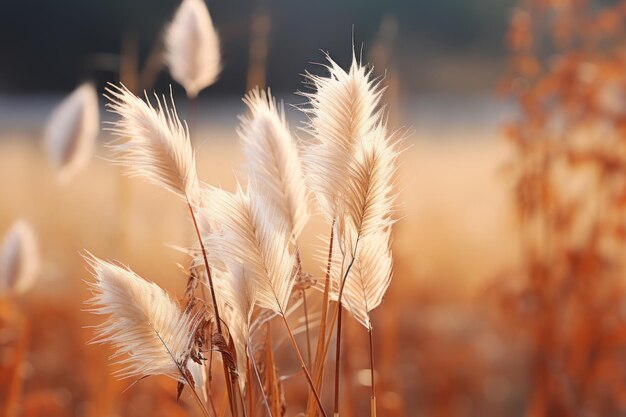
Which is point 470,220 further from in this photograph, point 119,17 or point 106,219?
point 119,17

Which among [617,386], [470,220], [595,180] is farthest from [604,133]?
[470,220]

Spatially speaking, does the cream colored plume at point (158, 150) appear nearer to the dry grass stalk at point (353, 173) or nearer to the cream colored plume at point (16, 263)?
the dry grass stalk at point (353, 173)

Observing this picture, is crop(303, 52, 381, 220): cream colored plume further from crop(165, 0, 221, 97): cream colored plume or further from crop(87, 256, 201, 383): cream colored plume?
crop(165, 0, 221, 97): cream colored plume

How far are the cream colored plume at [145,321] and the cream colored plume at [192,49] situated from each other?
1.00 ft

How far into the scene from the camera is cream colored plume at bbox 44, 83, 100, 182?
3.46 feet

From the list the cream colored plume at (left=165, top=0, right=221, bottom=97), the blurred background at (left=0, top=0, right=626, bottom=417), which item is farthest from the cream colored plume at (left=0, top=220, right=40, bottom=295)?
the cream colored plume at (left=165, top=0, right=221, bottom=97)

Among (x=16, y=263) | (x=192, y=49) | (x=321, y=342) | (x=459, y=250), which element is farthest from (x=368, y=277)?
(x=459, y=250)

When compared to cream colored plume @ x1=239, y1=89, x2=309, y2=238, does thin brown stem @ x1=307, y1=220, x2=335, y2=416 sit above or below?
below

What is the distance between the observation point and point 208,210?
506mm

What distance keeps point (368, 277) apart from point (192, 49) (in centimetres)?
37

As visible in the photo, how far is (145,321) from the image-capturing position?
1.62ft

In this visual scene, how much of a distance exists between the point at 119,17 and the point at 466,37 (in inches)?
143

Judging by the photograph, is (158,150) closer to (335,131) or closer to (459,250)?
(335,131)

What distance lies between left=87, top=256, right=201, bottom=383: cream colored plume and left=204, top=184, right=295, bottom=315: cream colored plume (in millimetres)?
46
